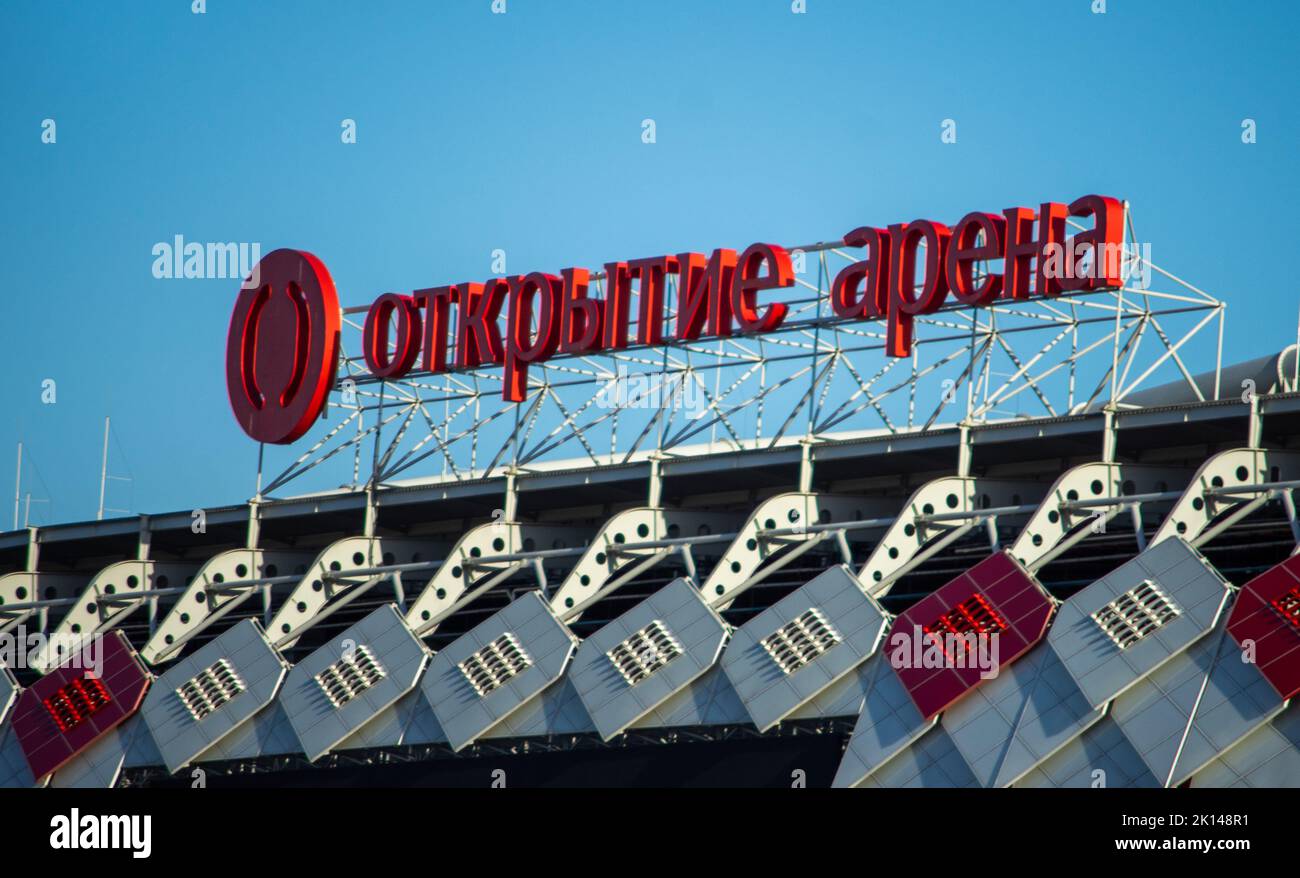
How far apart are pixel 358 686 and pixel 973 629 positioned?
20.7 metres

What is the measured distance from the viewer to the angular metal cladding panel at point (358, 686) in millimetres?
63781

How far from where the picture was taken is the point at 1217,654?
49219 millimetres

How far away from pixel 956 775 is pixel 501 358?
27.5 metres

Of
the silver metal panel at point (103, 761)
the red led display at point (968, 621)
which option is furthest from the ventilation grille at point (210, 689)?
the red led display at point (968, 621)

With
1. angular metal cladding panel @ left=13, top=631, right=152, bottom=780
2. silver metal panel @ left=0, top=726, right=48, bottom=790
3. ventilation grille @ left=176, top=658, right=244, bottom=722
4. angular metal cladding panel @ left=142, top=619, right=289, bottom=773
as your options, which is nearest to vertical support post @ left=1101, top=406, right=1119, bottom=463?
angular metal cladding panel @ left=142, top=619, right=289, bottom=773

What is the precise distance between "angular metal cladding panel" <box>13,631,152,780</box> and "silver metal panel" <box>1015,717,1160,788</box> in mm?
32283

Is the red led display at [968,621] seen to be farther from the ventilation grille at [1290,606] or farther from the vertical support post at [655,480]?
the vertical support post at [655,480]

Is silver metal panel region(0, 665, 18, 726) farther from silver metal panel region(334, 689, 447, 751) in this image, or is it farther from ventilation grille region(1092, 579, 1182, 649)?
ventilation grille region(1092, 579, 1182, 649)

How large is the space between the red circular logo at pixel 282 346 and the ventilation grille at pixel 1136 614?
111ft

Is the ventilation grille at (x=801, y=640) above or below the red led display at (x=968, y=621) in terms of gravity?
below

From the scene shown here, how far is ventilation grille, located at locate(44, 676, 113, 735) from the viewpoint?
69.5 metres

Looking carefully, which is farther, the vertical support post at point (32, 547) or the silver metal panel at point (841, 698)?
the vertical support post at point (32, 547)
